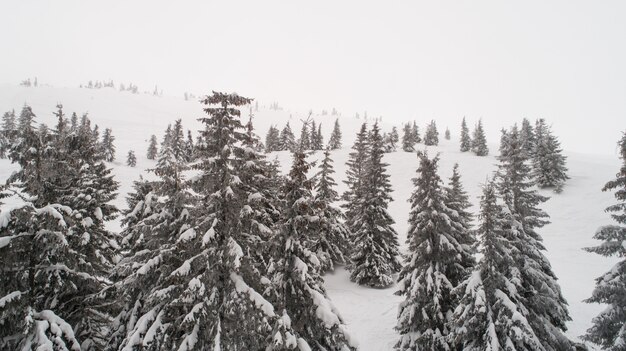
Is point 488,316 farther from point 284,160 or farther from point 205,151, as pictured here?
point 284,160

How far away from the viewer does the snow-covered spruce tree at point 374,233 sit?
2886 cm

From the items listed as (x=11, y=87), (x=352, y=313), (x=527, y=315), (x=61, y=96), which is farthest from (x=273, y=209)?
(x=11, y=87)

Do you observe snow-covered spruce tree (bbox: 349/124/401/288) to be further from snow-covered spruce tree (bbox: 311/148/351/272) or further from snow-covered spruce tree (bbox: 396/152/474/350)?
snow-covered spruce tree (bbox: 396/152/474/350)

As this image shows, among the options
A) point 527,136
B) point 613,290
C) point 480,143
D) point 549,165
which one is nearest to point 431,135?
point 480,143

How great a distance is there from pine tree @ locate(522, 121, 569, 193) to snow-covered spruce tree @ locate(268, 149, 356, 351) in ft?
174

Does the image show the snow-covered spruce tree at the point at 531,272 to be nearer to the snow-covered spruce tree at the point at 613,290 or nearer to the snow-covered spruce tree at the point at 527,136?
the snow-covered spruce tree at the point at 613,290

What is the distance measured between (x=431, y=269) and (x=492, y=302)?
3.11 m

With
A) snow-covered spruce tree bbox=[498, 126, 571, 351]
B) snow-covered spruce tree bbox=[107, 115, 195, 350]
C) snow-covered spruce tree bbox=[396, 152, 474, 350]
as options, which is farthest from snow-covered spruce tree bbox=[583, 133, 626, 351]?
snow-covered spruce tree bbox=[107, 115, 195, 350]

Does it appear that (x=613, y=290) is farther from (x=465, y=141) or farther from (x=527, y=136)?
(x=465, y=141)

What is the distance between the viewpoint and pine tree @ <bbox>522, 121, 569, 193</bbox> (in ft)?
176

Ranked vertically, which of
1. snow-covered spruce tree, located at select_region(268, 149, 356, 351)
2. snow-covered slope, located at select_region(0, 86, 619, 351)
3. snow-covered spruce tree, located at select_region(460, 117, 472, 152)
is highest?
snow-covered spruce tree, located at select_region(460, 117, 472, 152)

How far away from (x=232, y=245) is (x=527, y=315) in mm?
12248

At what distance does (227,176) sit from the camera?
10844mm

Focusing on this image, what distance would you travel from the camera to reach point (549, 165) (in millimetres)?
54781
